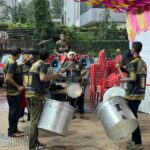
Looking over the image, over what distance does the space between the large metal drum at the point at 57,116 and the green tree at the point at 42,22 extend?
2156cm

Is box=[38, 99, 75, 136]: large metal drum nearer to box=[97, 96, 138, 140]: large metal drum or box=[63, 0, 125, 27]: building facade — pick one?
box=[97, 96, 138, 140]: large metal drum

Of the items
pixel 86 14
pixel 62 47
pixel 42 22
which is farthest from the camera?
pixel 86 14

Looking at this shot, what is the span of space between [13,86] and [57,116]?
178cm

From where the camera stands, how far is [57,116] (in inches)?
288

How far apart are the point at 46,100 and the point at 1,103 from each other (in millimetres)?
6786

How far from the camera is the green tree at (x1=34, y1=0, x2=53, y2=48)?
1163 inches

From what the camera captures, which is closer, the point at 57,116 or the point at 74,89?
the point at 57,116

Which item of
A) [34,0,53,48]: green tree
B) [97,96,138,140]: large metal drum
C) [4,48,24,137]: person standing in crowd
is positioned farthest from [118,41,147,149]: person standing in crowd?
[34,0,53,48]: green tree

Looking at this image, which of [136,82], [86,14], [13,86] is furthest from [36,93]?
[86,14]

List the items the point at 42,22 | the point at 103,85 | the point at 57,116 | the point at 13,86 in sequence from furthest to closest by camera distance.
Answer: the point at 42,22, the point at 103,85, the point at 13,86, the point at 57,116

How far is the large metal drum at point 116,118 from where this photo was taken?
710 cm

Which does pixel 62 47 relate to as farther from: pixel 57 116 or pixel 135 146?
pixel 57 116

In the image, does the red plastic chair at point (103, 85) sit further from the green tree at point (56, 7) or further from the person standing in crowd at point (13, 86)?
the green tree at point (56, 7)

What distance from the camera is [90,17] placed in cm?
4203
